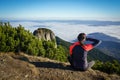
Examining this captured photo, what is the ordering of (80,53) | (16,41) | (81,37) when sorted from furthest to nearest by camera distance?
1. (16,41)
2. (80,53)
3. (81,37)

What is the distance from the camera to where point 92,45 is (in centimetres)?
1220

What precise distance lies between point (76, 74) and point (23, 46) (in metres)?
5.69

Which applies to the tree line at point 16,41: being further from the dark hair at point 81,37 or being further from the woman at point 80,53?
the dark hair at point 81,37

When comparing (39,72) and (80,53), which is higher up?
(80,53)

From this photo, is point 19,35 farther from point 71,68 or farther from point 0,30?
point 71,68

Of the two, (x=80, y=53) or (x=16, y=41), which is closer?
(x=80, y=53)

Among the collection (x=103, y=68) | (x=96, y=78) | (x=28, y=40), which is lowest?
(x=103, y=68)

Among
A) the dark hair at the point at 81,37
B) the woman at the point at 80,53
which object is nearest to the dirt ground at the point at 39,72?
the woman at the point at 80,53

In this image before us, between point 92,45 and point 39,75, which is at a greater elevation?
point 92,45

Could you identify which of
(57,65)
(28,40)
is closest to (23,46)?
(28,40)

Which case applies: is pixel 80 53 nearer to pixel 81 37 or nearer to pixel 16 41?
pixel 81 37

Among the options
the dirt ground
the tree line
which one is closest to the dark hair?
the dirt ground

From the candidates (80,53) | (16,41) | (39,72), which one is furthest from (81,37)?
(16,41)

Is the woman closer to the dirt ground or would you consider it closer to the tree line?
the dirt ground
